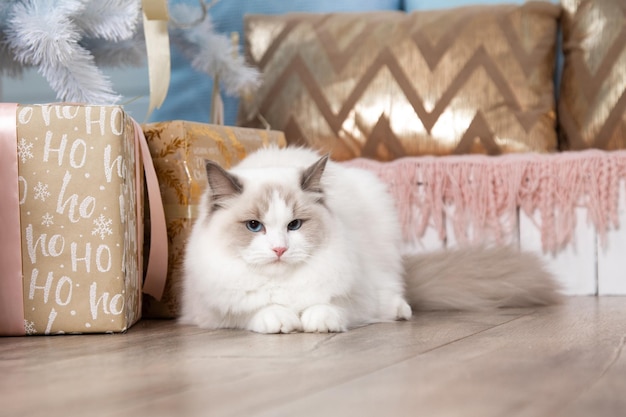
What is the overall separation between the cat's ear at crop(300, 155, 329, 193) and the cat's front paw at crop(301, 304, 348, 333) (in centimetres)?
23

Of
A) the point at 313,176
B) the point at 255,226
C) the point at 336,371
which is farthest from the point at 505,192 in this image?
the point at 336,371

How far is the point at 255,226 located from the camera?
1.40 meters

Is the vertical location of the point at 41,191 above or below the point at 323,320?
above

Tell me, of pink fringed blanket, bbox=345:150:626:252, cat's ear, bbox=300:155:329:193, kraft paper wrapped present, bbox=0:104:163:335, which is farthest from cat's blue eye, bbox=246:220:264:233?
pink fringed blanket, bbox=345:150:626:252

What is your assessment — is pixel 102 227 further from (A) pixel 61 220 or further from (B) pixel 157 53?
(B) pixel 157 53

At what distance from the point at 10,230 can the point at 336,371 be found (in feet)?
2.42

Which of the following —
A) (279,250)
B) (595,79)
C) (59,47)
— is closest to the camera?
(279,250)

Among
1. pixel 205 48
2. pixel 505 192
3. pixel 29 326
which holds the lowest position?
pixel 29 326

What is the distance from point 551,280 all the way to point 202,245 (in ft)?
2.56

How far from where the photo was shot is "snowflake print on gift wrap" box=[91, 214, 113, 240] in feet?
4.71

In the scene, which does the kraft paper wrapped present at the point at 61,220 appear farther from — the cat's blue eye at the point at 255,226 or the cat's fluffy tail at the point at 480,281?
the cat's fluffy tail at the point at 480,281

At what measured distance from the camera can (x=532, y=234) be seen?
1.96 meters

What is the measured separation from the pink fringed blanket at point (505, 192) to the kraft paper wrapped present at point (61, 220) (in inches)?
32.4

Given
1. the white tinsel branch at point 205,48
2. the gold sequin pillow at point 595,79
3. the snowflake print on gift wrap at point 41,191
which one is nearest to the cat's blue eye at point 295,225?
the snowflake print on gift wrap at point 41,191
